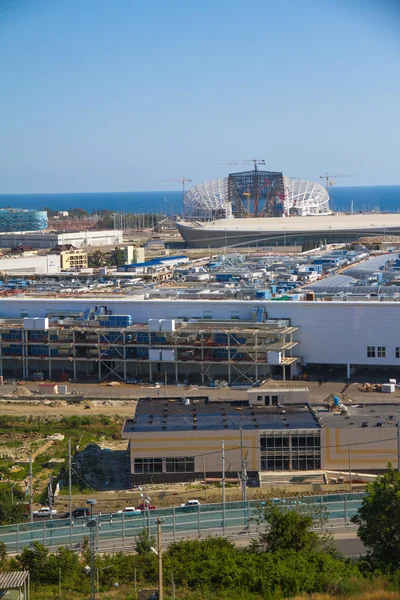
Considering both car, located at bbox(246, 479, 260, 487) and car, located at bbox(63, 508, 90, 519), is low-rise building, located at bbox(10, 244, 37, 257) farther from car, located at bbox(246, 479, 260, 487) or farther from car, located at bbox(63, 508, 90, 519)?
car, located at bbox(63, 508, 90, 519)

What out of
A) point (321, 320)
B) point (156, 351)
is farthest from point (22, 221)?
point (321, 320)

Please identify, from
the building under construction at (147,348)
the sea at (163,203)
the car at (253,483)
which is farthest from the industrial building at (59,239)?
the car at (253,483)

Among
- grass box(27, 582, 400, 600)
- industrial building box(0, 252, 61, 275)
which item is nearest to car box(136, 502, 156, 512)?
grass box(27, 582, 400, 600)

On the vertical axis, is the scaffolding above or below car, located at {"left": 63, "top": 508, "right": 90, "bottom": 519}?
above

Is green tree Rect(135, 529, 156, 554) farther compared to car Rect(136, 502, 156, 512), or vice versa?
car Rect(136, 502, 156, 512)

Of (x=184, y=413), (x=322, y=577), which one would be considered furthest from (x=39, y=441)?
(x=322, y=577)

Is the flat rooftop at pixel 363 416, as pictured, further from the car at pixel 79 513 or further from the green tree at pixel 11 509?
the green tree at pixel 11 509
